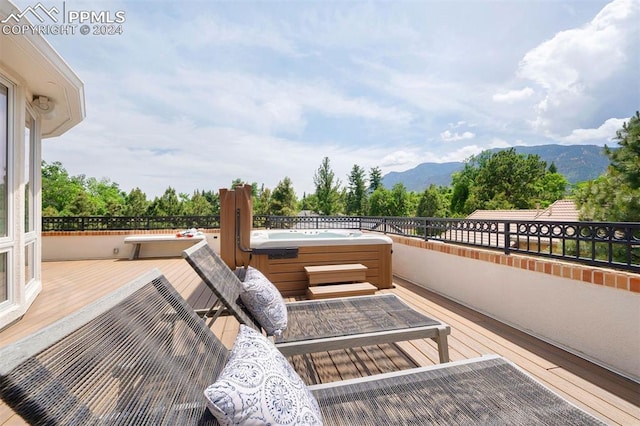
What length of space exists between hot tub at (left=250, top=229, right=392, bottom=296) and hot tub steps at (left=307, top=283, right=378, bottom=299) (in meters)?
0.43

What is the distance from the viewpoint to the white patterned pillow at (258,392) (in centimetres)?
83

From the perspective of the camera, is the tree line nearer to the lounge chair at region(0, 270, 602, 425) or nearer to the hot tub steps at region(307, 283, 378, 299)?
the hot tub steps at region(307, 283, 378, 299)

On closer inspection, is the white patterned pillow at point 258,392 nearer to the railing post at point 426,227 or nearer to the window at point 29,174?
→ the railing post at point 426,227

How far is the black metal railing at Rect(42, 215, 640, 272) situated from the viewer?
240cm

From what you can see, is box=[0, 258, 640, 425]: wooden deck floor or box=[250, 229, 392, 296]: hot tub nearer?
box=[0, 258, 640, 425]: wooden deck floor

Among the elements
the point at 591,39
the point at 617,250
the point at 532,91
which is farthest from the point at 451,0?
the point at 532,91

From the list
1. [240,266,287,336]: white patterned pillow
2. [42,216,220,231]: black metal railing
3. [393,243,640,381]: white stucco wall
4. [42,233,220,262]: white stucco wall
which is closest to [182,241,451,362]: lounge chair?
[240,266,287,336]: white patterned pillow

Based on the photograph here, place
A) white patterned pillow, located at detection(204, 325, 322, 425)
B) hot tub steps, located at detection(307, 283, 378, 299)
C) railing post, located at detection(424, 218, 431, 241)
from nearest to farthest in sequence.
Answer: white patterned pillow, located at detection(204, 325, 322, 425)
hot tub steps, located at detection(307, 283, 378, 299)
railing post, located at detection(424, 218, 431, 241)

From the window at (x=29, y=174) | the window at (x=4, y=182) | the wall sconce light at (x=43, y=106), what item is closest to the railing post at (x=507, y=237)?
the window at (x=4, y=182)

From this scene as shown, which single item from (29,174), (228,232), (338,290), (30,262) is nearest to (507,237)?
(338,290)

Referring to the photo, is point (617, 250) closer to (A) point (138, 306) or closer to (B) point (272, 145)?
(A) point (138, 306)

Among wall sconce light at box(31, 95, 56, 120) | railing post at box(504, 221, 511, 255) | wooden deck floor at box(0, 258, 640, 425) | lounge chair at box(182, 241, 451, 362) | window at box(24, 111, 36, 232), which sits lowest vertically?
wooden deck floor at box(0, 258, 640, 425)

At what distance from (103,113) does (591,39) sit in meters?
12.6

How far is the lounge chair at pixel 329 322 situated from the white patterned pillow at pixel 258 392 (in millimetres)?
779
